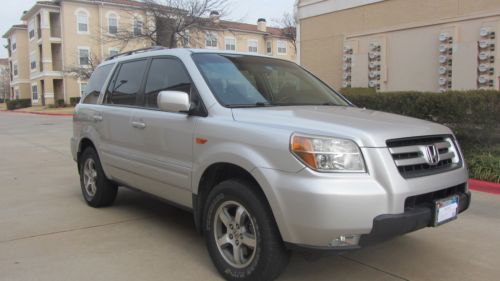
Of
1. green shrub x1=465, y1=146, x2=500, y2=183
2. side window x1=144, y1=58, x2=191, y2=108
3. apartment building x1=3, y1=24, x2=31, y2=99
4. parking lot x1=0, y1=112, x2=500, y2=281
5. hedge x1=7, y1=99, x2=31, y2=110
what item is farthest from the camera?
apartment building x1=3, y1=24, x2=31, y2=99

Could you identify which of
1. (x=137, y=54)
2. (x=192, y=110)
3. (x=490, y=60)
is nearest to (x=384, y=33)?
(x=490, y=60)

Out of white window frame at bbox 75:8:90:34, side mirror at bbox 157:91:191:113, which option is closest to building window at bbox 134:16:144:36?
white window frame at bbox 75:8:90:34

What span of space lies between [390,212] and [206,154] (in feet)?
5.01

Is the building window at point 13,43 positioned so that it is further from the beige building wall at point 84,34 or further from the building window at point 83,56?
the building window at point 83,56

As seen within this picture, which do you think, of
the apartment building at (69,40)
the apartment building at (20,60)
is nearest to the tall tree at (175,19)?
the apartment building at (69,40)

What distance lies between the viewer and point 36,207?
20.1ft

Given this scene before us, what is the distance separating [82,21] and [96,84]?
44.4m

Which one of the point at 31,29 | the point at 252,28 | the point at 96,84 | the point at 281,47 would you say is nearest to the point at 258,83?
the point at 96,84

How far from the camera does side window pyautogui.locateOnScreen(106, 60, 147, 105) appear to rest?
205 inches

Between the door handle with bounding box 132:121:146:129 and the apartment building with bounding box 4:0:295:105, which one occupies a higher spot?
the apartment building with bounding box 4:0:295:105

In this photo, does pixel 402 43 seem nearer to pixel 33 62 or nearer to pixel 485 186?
pixel 485 186

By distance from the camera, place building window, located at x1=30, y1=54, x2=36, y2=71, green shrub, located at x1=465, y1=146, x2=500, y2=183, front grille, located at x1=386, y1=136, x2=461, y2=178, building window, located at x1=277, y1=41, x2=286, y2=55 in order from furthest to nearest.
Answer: building window, located at x1=277, y1=41, x2=286, y2=55 → building window, located at x1=30, y1=54, x2=36, y2=71 → green shrub, located at x1=465, y1=146, x2=500, y2=183 → front grille, located at x1=386, y1=136, x2=461, y2=178

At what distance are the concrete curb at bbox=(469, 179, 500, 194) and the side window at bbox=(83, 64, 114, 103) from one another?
5.33 metres

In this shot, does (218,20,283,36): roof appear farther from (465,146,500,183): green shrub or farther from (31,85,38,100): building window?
(465,146,500,183): green shrub
